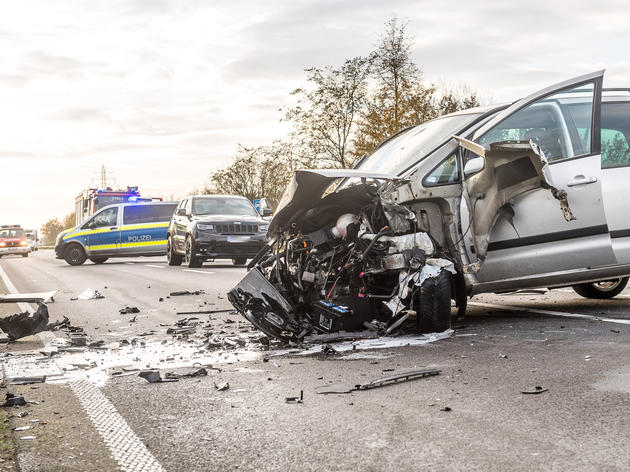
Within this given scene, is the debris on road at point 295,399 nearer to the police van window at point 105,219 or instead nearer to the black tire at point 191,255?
the black tire at point 191,255

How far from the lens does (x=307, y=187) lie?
6465mm

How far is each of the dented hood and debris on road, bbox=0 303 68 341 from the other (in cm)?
249

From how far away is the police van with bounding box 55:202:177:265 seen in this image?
23984 mm

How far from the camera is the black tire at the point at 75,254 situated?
957 inches

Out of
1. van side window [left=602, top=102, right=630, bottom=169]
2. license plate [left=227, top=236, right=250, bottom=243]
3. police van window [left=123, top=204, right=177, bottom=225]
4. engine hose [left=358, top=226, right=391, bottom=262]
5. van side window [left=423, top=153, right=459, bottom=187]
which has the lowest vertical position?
license plate [left=227, top=236, right=250, bottom=243]

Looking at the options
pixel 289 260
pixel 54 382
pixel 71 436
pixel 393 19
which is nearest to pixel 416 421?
pixel 71 436

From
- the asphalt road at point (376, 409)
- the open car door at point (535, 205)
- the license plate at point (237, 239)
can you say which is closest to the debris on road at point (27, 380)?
the asphalt road at point (376, 409)

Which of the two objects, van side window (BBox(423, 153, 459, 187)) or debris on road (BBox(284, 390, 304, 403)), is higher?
van side window (BBox(423, 153, 459, 187))

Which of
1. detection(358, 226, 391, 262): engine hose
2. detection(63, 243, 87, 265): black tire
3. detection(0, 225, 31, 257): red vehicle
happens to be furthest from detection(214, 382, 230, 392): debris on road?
detection(0, 225, 31, 257): red vehicle

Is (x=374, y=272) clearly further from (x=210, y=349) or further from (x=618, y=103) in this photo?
(x=618, y=103)

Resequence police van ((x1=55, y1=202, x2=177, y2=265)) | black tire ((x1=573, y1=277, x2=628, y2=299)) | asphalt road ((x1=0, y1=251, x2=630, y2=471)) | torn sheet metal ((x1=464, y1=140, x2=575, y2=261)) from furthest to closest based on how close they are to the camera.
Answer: police van ((x1=55, y1=202, x2=177, y2=265)) < black tire ((x1=573, y1=277, x2=628, y2=299)) < torn sheet metal ((x1=464, y1=140, x2=575, y2=261)) < asphalt road ((x1=0, y1=251, x2=630, y2=471))

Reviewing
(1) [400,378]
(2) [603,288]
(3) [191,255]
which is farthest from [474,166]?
(3) [191,255]

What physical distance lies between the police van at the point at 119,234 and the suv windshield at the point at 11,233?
2616 cm

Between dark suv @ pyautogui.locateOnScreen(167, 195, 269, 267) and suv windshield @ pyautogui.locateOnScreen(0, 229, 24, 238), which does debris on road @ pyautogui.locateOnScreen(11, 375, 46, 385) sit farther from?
suv windshield @ pyautogui.locateOnScreen(0, 229, 24, 238)
